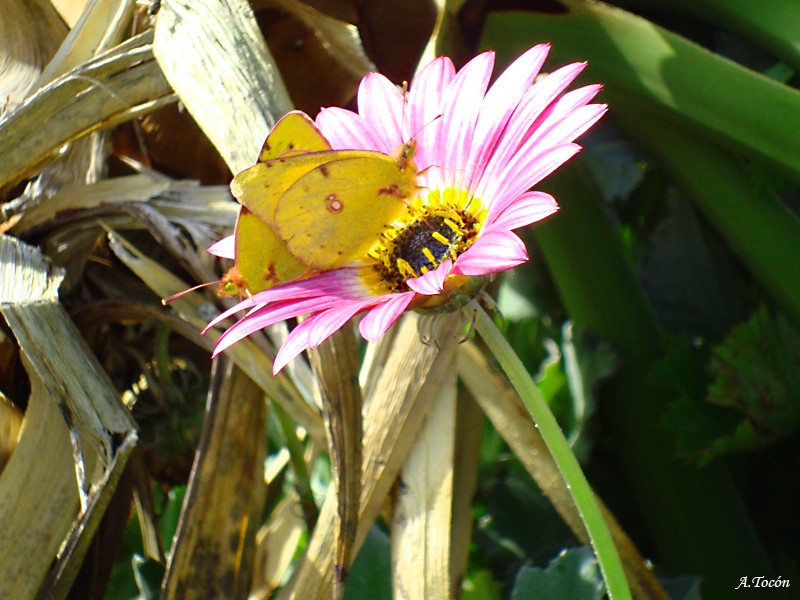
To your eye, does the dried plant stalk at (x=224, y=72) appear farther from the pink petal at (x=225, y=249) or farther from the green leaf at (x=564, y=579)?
the green leaf at (x=564, y=579)

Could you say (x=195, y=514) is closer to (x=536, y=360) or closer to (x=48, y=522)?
(x=48, y=522)

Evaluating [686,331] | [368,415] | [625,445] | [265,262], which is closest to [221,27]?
[265,262]

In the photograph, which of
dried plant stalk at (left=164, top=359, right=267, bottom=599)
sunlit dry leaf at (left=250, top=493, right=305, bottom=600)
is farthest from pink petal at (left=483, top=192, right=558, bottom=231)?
sunlit dry leaf at (left=250, top=493, right=305, bottom=600)

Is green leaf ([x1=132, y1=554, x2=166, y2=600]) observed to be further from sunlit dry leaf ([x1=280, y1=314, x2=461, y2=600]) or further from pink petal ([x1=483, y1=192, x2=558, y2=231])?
pink petal ([x1=483, y1=192, x2=558, y2=231])

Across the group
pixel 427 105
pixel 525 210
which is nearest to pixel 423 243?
pixel 427 105

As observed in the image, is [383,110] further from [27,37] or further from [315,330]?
[27,37]

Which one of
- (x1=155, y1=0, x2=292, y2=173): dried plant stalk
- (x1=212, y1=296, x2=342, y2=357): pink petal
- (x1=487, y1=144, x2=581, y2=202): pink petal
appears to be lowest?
(x1=212, y1=296, x2=342, y2=357): pink petal
